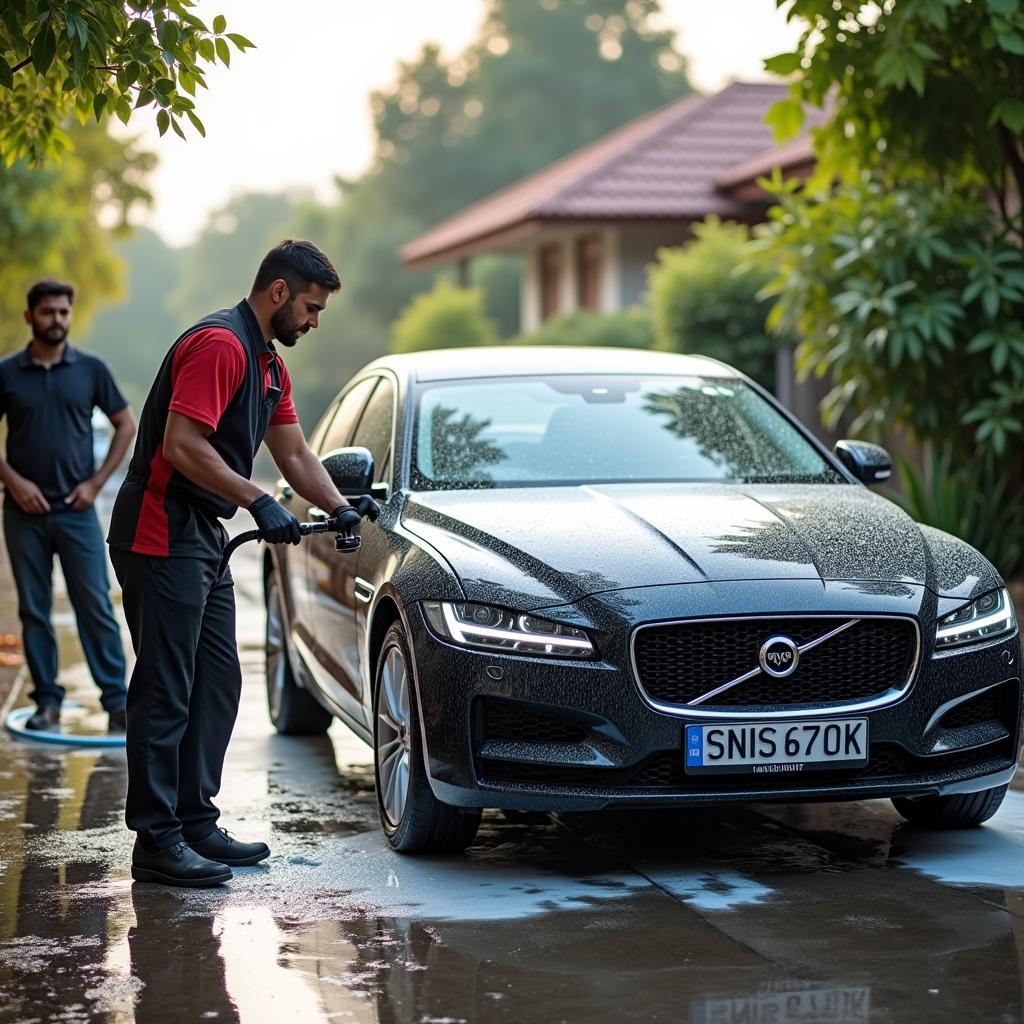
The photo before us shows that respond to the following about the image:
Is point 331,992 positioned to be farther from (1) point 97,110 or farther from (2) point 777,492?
(1) point 97,110

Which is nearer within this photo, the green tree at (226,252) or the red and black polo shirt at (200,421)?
the red and black polo shirt at (200,421)

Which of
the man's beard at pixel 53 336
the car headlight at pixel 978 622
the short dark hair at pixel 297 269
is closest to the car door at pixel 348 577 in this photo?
the short dark hair at pixel 297 269

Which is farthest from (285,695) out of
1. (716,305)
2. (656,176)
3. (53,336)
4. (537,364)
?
Answer: (656,176)

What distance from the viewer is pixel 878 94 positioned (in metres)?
11.0

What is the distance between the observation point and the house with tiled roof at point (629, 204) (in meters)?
26.1

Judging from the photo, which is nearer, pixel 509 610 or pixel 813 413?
pixel 509 610

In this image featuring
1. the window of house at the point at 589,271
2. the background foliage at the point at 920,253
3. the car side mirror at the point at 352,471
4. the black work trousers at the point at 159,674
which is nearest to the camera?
the black work trousers at the point at 159,674

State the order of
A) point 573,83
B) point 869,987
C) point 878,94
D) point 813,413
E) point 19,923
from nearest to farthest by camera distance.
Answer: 1. point 869,987
2. point 19,923
3. point 878,94
4. point 813,413
5. point 573,83

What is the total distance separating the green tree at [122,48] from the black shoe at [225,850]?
2336 millimetres

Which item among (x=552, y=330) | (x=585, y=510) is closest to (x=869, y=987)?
(x=585, y=510)

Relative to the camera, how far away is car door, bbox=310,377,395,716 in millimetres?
6961

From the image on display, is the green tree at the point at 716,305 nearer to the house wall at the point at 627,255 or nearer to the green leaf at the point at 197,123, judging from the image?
the house wall at the point at 627,255

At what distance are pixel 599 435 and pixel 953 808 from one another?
1871mm

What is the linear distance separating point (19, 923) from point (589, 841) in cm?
186
